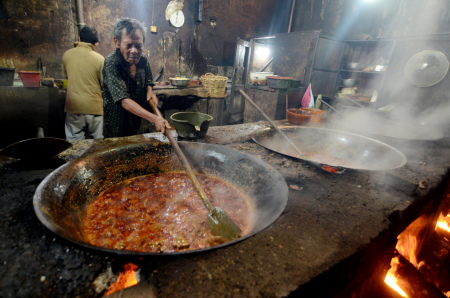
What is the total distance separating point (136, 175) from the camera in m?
2.08

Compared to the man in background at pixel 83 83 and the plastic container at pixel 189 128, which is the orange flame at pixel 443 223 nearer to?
the plastic container at pixel 189 128

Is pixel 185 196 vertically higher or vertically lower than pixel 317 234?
lower

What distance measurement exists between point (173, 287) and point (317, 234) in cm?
80

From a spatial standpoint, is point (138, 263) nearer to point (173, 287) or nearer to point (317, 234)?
point (173, 287)

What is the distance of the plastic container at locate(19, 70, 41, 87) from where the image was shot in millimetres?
4082

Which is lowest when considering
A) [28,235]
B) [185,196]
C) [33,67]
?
[185,196]

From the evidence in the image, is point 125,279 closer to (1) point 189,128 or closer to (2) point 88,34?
(1) point 189,128

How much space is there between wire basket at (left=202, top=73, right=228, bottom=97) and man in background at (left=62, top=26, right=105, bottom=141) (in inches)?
118

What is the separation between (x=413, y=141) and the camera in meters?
3.06

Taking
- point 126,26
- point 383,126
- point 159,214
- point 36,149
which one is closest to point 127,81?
point 126,26

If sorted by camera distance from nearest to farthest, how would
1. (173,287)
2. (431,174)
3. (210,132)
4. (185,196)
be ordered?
1. (173,287)
2. (185,196)
3. (431,174)
4. (210,132)

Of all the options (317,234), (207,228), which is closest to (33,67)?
(207,228)

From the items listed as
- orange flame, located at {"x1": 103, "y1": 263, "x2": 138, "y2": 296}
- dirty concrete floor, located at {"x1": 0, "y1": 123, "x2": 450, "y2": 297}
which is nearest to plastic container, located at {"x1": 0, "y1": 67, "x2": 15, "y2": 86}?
dirty concrete floor, located at {"x1": 0, "y1": 123, "x2": 450, "y2": 297}

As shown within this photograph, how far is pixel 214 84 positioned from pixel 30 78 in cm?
417
